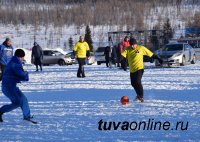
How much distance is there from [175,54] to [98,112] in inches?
852

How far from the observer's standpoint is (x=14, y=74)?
11406 mm

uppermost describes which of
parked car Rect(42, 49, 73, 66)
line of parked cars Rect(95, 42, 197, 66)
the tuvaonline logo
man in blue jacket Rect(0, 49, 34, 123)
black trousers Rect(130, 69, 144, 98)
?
man in blue jacket Rect(0, 49, 34, 123)

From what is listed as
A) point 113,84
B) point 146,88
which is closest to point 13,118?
point 146,88

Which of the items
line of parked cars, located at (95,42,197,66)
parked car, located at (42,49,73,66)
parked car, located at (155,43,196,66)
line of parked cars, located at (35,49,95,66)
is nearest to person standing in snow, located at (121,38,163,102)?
line of parked cars, located at (95,42,197,66)

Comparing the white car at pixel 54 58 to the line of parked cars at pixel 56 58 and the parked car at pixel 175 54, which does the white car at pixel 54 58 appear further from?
the parked car at pixel 175 54

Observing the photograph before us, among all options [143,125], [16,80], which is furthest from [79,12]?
[143,125]

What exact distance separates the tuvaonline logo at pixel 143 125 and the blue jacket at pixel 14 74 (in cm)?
170

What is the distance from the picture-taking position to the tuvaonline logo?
10.3 m

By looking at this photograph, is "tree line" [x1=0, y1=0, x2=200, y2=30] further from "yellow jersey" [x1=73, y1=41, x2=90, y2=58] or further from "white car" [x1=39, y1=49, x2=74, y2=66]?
"yellow jersey" [x1=73, y1=41, x2=90, y2=58]

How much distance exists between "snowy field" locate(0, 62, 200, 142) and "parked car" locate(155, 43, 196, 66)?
12.8 meters

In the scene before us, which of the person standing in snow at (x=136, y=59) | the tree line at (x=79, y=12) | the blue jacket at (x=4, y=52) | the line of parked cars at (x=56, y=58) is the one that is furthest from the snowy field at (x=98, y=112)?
the tree line at (x=79, y=12)

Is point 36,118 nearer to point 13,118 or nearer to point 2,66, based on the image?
point 13,118

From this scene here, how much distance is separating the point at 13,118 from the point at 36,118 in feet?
1.61

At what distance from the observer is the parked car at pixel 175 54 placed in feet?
110
